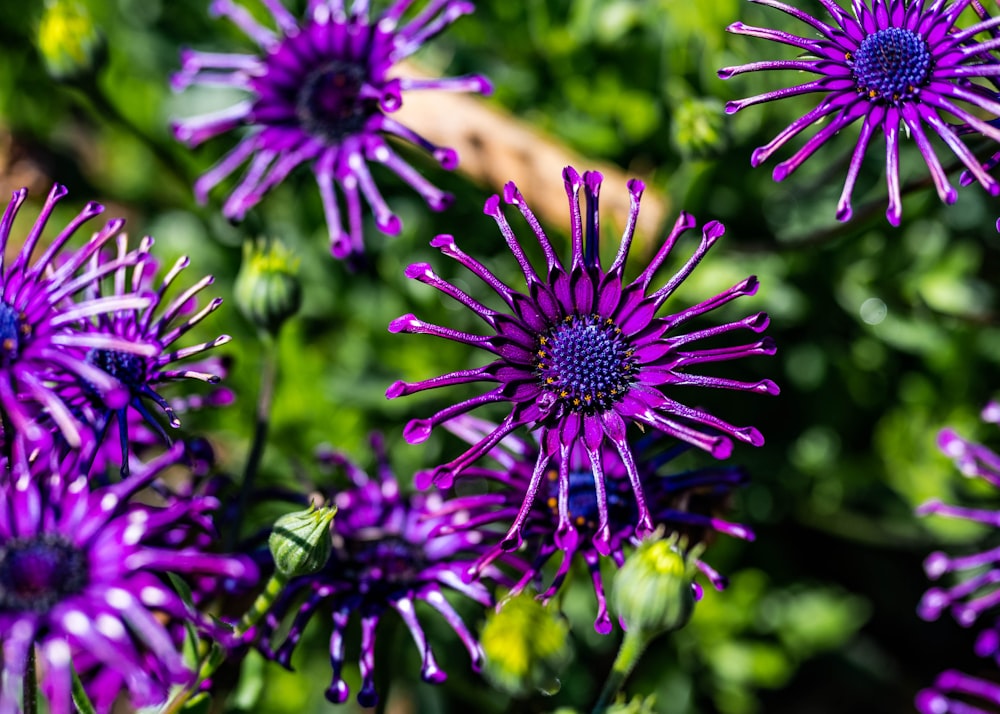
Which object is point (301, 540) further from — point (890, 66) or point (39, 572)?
point (890, 66)

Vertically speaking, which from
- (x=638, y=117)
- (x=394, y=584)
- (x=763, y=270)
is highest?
(x=638, y=117)

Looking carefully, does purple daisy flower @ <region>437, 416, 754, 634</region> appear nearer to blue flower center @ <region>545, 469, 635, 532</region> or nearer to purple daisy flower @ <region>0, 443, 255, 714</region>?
blue flower center @ <region>545, 469, 635, 532</region>

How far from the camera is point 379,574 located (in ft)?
6.41

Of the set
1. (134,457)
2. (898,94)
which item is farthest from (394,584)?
(898,94)

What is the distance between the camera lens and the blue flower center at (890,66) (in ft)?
5.54

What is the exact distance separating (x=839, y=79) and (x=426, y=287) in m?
1.33

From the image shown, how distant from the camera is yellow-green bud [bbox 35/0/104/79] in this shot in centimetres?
242

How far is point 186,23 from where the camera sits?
3273 mm

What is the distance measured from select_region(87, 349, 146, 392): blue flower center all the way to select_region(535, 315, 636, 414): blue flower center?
0.67 meters

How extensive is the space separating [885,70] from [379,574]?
4.09ft

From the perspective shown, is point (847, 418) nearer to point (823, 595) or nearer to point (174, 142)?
point (823, 595)

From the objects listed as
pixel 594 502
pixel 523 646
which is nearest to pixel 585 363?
pixel 594 502

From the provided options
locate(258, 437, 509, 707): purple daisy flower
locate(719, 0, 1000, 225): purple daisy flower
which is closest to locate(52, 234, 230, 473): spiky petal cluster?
locate(258, 437, 509, 707): purple daisy flower

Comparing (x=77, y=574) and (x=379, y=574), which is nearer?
(x=77, y=574)
